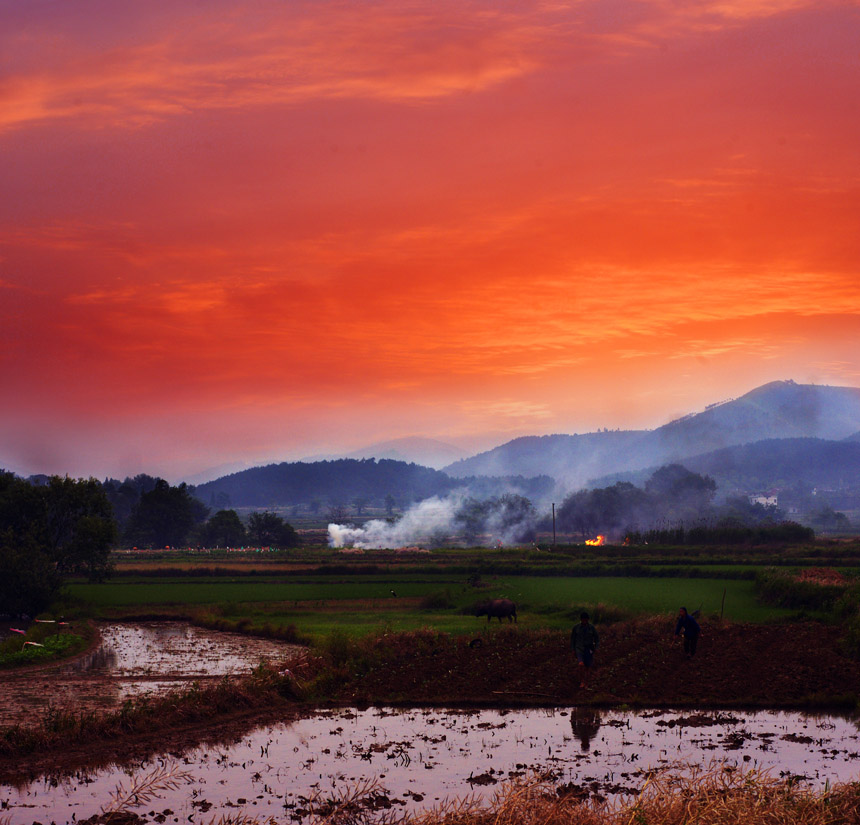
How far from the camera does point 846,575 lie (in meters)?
63.8

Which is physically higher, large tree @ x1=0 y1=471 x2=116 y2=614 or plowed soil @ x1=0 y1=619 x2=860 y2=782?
large tree @ x1=0 y1=471 x2=116 y2=614

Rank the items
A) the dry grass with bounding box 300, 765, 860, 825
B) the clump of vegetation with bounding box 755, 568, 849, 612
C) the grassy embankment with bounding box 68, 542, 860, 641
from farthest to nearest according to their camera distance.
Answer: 1. the grassy embankment with bounding box 68, 542, 860, 641
2. the clump of vegetation with bounding box 755, 568, 849, 612
3. the dry grass with bounding box 300, 765, 860, 825

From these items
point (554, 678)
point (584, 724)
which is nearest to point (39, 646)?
point (554, 678)

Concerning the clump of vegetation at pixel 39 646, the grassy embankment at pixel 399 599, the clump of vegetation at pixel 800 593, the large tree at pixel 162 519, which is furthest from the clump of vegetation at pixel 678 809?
the large tree at pixel 162 519

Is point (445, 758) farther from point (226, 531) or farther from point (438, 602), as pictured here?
point (226, 531)

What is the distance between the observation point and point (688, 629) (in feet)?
100.0

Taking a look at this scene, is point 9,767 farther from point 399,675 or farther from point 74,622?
point 74,622

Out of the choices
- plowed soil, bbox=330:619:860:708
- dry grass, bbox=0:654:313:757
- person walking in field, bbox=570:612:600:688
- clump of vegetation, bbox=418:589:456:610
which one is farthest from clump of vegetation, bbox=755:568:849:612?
dry grass, bbox=0:654:313:757

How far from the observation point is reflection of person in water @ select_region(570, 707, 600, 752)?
843 inches

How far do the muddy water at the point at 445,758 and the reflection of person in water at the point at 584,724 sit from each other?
0.05m

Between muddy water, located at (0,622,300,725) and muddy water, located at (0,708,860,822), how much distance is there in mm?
8459

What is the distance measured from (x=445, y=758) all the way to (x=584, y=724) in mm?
4671

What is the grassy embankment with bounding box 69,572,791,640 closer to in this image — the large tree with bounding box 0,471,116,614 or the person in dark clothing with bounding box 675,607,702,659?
the large tree with bounding box 0,471,116,614

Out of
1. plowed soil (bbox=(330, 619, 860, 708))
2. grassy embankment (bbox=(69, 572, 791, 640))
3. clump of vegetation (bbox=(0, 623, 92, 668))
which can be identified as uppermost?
plowed soil (bbox=(330, 619, 860, 708))
